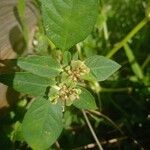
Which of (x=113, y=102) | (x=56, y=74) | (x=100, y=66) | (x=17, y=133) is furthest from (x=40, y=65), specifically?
(x=113, y=102)

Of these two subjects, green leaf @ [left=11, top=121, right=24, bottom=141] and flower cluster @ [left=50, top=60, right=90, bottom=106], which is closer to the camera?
flower cluster @ [left=50, top=60, right=90, bottom=106]

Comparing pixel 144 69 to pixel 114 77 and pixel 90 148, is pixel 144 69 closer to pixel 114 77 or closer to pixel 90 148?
pixel 114 77

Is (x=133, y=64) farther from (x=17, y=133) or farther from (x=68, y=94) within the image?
(x=68, y=94)

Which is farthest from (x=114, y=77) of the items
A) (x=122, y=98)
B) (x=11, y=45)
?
(x=11, y=45)

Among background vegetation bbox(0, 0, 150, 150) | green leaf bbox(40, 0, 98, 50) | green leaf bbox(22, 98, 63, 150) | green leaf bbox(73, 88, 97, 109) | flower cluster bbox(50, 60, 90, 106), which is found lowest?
background vegetation bbox(0, 0, 150, 150)

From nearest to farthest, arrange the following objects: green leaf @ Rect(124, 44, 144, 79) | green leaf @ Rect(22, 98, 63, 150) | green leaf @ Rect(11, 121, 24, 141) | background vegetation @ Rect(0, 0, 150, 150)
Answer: green leaf @ Rect(22, 98, 63, 150)
green leaf @ Rect(11, 121, 24, 141)
background vegetation @ Rect(0, 0, 150, 150)
green leaf @ Rect(124, 44, 144, 79)

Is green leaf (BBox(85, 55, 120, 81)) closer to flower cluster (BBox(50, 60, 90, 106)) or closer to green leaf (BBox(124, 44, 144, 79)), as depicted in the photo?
flower cluster (BBox(50, 60, 90, 106))

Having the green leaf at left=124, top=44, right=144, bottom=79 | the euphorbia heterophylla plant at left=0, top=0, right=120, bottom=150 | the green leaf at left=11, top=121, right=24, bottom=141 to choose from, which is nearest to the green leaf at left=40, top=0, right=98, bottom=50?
the euphorbia heterophylla plant at left=0, top=0, right=120, bottom=150

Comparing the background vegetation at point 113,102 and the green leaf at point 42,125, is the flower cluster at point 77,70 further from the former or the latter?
the background vegetation at point 113,102
